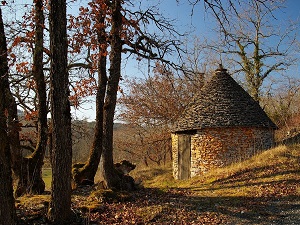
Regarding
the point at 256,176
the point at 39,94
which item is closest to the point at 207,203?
the point at 256,176

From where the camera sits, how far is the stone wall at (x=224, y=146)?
1382cm

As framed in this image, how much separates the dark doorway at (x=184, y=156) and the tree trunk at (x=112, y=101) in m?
6.93

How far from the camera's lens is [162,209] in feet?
22.0

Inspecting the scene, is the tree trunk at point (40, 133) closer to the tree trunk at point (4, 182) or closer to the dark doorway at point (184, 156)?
the tree trunk at point (4, 182)

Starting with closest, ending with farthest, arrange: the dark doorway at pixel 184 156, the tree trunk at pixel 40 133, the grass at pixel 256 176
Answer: the tree trunk at pixel 40 133
the grass at pixel 256 176
the dark doorway at pixel 184 156

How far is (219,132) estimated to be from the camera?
14016mm

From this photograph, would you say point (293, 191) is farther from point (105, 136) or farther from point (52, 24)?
point (52, 24)

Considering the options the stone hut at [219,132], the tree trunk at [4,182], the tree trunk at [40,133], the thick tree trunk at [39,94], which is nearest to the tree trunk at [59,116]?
the tree trunk at [4,182]

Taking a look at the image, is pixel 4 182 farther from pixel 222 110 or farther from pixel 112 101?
pixel 222 110

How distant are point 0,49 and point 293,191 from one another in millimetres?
8421

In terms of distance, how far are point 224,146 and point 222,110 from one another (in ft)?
6.28

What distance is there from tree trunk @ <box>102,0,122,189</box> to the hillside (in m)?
0.70

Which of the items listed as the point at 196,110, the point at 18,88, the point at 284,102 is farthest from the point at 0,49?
the point at 284,102

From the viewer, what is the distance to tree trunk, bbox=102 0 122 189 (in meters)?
8.53
